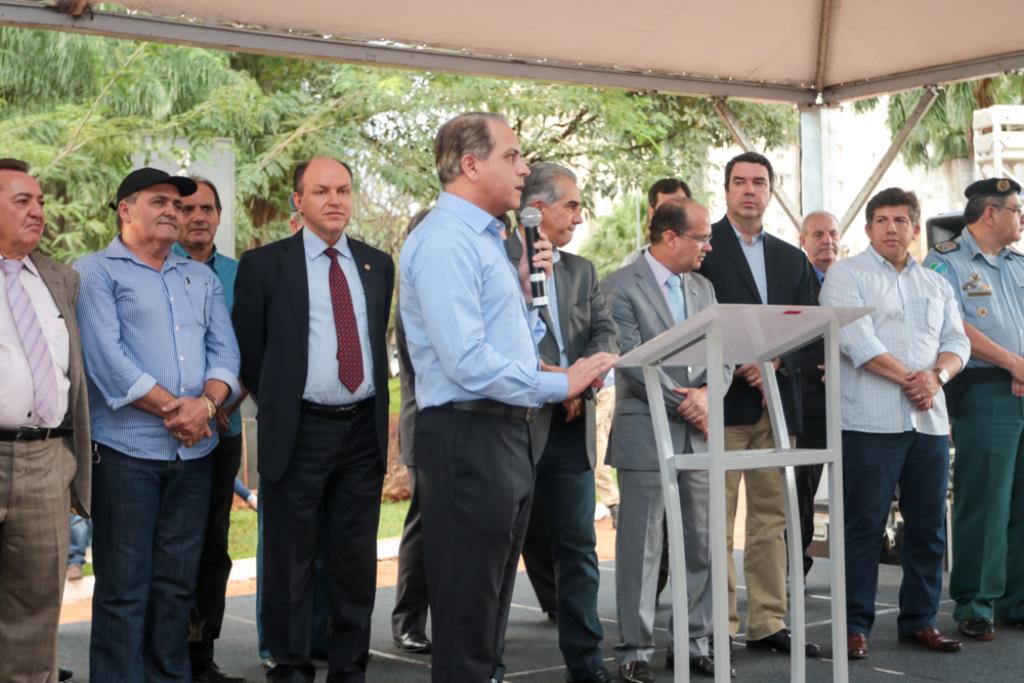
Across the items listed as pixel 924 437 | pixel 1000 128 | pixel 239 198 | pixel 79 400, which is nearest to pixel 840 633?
pixel 924 437

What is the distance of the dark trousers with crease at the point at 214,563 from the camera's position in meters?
5.29

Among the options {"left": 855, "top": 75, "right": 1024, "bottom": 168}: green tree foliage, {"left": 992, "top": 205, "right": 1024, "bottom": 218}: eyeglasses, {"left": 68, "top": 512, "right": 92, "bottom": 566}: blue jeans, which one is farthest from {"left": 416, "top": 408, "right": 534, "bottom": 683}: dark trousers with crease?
{"left": 855, "top": 75, "right": 1024, "bottom": 168}: green tree foliage

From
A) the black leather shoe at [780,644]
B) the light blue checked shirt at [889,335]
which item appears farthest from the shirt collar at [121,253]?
the black leather shoe at [780,644]

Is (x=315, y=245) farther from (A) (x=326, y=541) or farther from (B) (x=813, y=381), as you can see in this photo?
(B) (x=813, y=381)

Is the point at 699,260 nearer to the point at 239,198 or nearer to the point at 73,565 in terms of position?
the point at 73,565

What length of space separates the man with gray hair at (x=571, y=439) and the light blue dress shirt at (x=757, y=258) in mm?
893

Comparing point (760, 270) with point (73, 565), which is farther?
point (73, 565)

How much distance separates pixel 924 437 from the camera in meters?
5.68

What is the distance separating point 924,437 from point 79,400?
3458 millimetres

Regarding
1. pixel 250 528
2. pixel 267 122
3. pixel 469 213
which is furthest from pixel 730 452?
pixel 250 528

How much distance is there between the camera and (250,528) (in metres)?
12.9

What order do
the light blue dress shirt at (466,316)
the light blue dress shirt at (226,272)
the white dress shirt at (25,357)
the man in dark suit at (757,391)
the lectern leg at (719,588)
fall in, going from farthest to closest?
the man in dark suit at (757,391), the light blue dress shirt at (226,272), the white dress shirt at (25,357), the lectern leg at (719,588), the light blue dress shirt at (466,316)

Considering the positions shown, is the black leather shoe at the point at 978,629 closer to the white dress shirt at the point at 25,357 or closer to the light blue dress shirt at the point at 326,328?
the light blue dress shirt at the point at 326,328

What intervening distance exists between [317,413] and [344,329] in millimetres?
321
